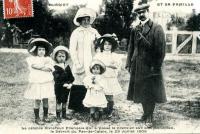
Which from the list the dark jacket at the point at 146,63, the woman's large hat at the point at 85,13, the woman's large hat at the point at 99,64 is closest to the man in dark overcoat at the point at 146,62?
the dark jacket at the point at 146,63

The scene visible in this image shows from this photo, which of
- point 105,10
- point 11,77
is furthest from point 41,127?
point 105,10

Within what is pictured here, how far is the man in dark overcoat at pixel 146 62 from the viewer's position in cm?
667

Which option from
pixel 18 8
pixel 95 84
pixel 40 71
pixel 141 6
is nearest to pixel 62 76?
pixel 40 71

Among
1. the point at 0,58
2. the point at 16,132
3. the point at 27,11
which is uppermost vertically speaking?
the point at 27,11

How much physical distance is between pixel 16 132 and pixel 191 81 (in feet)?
7.58

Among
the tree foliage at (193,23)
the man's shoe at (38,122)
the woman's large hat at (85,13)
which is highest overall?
the woman's large hat at (85,13)

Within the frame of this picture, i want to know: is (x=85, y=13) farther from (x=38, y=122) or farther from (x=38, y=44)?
(x=38, y=122)

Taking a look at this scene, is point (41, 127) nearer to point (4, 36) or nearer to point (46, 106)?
point (46, 106)

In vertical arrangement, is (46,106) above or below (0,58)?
below

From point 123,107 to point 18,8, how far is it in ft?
5.93

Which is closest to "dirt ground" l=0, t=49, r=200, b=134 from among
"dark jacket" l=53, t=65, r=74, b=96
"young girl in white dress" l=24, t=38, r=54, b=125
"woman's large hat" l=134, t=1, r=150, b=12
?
"young girl in white dress" l=24, t=38, r=54, b=125

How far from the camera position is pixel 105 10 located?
6770 mm

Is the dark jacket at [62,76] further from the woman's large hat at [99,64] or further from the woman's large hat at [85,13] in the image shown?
the woman's large hat at [85,13]

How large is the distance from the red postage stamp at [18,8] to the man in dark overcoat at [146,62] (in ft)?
4.33
